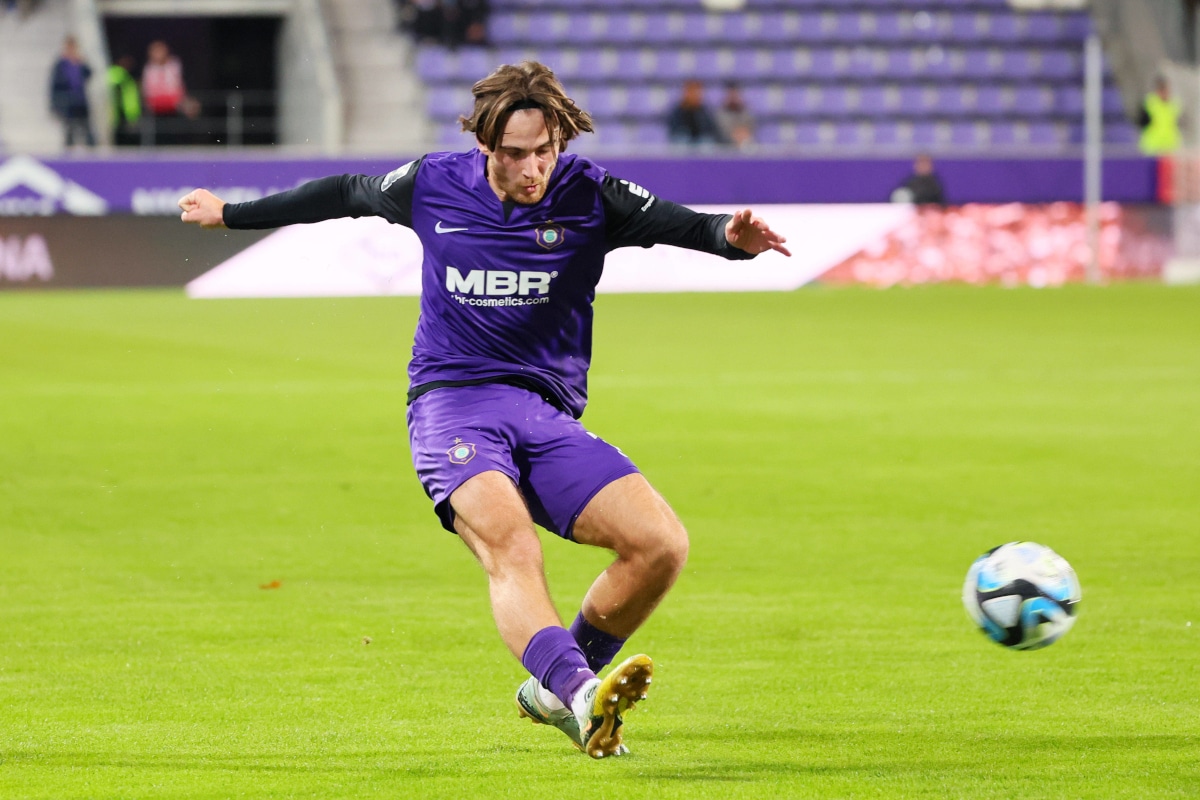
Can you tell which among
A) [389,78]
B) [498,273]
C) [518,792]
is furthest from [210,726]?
[389,78]

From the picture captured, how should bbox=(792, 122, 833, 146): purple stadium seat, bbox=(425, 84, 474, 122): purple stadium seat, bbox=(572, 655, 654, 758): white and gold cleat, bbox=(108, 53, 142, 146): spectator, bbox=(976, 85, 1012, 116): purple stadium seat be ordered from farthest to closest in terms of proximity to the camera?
bbox=(976, 85, 1012, 116): purple stadium seat
bbox=(792, 122, 833, 146): purple stadium seat
bbox=(425, 84, 474, 122): purple stadium seat
bbox=(108, 53, 142, 146): spectator
bbox=(572, 655, 654, 758): white and gold cleat

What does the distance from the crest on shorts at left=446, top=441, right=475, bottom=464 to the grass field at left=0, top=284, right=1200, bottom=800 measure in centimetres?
79

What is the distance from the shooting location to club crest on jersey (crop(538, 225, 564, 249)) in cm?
527

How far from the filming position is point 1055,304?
23422 millimetres

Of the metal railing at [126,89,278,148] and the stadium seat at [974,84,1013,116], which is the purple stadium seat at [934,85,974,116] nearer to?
the stadium seat at [974,84,1013,116]

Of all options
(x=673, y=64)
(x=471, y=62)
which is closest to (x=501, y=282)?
(x=471, y=62)

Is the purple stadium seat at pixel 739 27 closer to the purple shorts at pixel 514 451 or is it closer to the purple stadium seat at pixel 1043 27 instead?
the purple stadium seat at pixel 1043 27

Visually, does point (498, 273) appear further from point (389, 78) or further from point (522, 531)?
point (389, 78)

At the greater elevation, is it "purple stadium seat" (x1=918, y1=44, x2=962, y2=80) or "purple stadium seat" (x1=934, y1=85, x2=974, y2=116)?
"purple stadium seat" (x1=918, y1=44, x2=962, y2=80)

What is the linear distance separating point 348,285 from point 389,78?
7.16 m

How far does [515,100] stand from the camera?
5027 millimetres

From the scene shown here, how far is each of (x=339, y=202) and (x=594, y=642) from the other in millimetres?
1457

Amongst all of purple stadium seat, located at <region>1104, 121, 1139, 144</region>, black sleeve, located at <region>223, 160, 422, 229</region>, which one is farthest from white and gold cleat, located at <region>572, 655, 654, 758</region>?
purple stadium seat, located at <region>1104, 121, 1139, 144</region>

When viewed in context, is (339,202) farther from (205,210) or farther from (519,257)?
(519,257)
